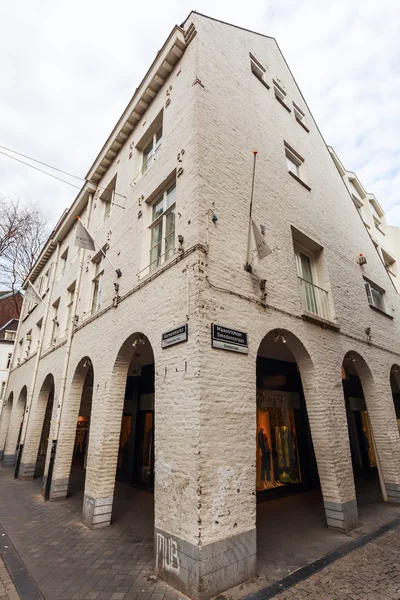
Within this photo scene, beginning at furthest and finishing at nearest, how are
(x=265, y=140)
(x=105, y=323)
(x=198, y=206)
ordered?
(x=265, y=140), (x=105, y=323), (x=198, y=206)

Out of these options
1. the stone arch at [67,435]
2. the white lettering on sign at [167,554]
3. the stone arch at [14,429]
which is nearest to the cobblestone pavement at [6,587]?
the white lettering on sign at [167,554]

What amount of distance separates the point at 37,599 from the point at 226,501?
261cm

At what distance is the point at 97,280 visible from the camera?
402 inches

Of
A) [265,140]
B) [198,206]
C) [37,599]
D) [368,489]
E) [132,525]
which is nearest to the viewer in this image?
[37,599]

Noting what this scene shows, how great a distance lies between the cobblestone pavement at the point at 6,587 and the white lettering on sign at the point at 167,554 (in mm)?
1826

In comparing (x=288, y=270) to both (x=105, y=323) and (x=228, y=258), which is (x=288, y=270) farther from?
(x=105, y=323)

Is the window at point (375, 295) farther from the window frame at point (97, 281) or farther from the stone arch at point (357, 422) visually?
the window frame at point (97, 281)

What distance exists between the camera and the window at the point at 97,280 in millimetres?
9711

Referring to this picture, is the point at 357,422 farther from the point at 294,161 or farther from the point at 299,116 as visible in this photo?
the point at 299,116

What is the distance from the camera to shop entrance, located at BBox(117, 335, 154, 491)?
9756mm

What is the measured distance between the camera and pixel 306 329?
22.2 ft

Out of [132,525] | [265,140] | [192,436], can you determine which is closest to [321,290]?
[265,140]

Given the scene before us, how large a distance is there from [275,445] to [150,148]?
10.2 meters

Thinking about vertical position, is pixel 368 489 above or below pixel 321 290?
below
